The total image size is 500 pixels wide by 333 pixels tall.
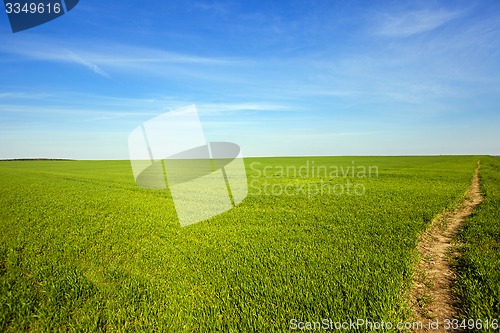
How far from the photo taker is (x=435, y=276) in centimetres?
690

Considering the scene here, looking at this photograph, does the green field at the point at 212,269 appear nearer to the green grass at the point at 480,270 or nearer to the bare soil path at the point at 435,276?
the green grass at the point at 480,270

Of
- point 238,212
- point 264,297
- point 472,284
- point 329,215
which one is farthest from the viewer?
point 238,212

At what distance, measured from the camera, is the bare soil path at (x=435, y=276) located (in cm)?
526

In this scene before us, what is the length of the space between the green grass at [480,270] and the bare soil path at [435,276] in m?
0.27

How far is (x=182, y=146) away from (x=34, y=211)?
13.7 metres

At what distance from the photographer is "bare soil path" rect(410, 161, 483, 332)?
17.3 feet

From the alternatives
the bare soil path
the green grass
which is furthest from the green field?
the bare soil path

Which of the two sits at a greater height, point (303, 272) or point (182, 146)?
point (182, 146)

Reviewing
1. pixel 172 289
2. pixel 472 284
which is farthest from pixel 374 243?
pixel 172 289

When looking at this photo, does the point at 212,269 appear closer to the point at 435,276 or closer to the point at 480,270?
the point at 435,276

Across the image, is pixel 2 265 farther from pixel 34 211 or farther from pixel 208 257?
pixel 34 211

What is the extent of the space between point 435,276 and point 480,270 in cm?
104

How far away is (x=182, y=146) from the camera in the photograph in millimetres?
8227

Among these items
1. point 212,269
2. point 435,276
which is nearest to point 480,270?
point 435,276
